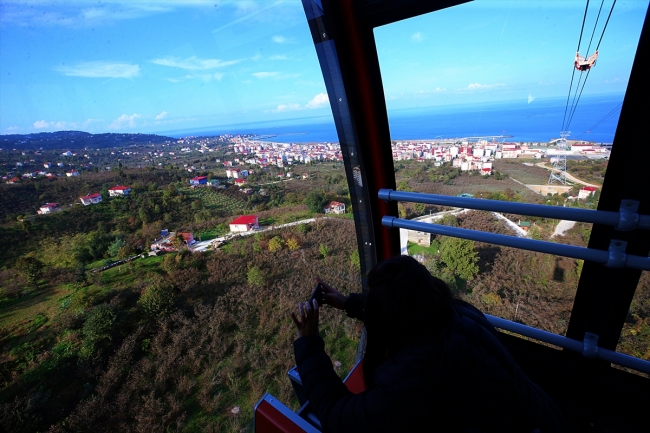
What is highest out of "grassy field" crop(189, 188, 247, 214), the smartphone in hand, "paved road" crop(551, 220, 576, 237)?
"grassy field" crop(189, 188, 247, 214)

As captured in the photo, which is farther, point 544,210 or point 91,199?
point 91,199

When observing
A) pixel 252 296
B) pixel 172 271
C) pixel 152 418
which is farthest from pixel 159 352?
pixel 252 296

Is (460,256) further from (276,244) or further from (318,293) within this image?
(276,244)

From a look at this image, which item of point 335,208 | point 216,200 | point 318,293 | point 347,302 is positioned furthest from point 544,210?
point 216,200

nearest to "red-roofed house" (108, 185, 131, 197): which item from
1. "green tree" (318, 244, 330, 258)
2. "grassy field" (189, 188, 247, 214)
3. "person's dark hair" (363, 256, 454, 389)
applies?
"grassy field" (189, 188, 247, 214)

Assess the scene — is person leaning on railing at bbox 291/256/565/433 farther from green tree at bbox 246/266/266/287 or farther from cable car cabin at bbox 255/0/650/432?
green tree at bbox 246/266/266/287

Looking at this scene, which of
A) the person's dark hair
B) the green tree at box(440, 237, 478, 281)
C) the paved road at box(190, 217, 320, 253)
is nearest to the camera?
the person's dark hair

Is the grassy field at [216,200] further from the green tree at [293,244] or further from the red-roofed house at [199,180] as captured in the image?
the green tree at [293,244]
